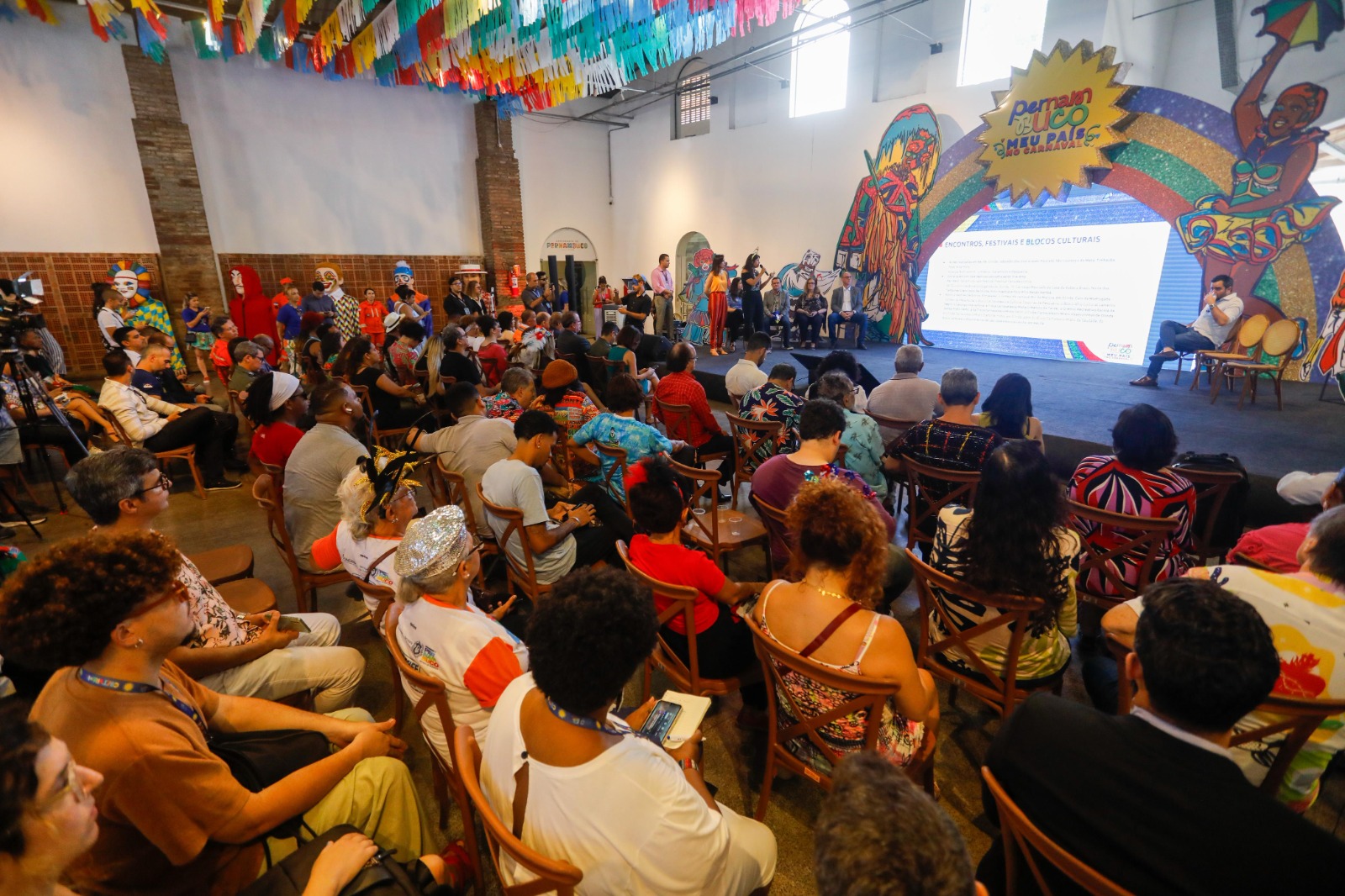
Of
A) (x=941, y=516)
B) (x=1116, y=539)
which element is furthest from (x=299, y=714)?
(x=1116, y=539)

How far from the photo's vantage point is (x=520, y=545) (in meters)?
2.54

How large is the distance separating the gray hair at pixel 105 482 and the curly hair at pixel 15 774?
1427mm

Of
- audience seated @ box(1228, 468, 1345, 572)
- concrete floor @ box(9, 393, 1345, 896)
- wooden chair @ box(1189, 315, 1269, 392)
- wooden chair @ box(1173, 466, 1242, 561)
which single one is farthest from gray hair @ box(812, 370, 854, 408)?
wooden chair @ box(1189, 315, 1269, 392)

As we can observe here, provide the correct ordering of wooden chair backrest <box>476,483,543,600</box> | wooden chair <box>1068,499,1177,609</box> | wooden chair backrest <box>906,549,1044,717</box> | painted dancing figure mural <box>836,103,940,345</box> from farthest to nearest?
painted dancing figure mural <box>836,103,940,345</box> → wooden chair backrest <box>476,483,543,600</box> → wooden chair <box>1068,499,1177,609</box> → wooden chair backrest <box>906,549,1044,717</box>

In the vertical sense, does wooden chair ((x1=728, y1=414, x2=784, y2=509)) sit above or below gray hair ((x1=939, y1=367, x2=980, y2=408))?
below

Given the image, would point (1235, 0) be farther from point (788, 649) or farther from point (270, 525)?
point (270, 525)

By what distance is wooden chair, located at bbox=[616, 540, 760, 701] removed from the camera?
1.68 m

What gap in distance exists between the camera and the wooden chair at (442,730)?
136 centimetres

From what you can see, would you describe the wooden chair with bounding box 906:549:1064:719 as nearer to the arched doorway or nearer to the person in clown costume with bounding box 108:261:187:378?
the person in clown costume with bounding box 108:261:187:378

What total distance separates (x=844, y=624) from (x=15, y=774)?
1410 millimetres

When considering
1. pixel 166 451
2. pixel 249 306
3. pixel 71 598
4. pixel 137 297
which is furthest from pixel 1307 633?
pixel 137 297

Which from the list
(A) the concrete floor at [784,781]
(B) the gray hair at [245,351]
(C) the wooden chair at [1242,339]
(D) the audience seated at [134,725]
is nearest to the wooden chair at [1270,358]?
(C) the wooden chair at [1242,339]

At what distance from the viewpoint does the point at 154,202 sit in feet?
28.8

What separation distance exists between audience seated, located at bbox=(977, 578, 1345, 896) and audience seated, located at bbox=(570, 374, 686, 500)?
2.22m
